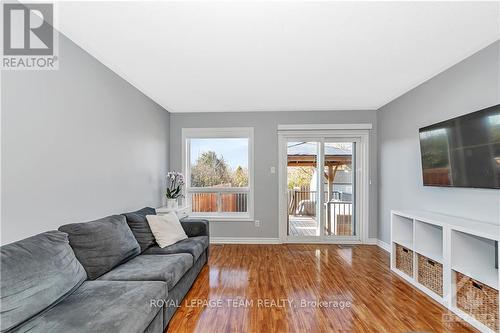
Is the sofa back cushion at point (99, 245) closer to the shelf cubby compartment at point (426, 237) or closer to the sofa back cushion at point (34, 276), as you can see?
the sofa back cushion at point (34, 276)

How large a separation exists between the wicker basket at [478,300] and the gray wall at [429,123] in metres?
0.62

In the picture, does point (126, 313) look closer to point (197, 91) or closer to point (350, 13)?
point (350, 13)

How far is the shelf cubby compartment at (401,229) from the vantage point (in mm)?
3064

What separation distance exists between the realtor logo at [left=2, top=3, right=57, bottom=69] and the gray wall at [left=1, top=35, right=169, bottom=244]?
0.08 meters

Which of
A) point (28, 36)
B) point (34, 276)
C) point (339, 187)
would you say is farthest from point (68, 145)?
point (339, 187)

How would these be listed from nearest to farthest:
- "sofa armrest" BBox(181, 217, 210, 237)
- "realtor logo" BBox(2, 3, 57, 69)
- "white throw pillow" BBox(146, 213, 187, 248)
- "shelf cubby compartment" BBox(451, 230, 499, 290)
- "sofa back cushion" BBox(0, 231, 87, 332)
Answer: "sofa back cushion" BBox(0, 231, 87, 332), "realtor logo" BBox(2, 3, 57, 69), "shelf cubby compartment" BBox(451, 230, 499, 290), "white throw pillow" BBox(146, 213, 187, 248), "sofa armrest" BBox(181, 217, 210, 237)

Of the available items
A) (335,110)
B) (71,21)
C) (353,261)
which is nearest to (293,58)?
(71,21)

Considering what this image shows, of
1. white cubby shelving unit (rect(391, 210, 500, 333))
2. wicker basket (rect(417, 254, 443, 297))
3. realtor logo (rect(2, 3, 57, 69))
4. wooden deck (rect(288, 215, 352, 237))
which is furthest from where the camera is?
wooden deck (rect(288, 215, 352, 237))

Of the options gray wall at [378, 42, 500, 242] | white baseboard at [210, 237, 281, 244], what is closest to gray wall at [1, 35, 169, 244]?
white baseboard at [210, 237, 281, 244]

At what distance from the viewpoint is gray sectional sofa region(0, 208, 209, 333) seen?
1268 mm

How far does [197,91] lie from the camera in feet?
11.2

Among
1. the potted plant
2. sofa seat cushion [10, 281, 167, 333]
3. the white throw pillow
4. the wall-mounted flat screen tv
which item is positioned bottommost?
sofa seat cushion [10, 281, 167, 333]

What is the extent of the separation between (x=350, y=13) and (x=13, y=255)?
9.07ft

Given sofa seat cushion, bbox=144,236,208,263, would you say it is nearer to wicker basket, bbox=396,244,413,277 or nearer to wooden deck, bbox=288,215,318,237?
wooden deck, bbox=288,215,318,237
